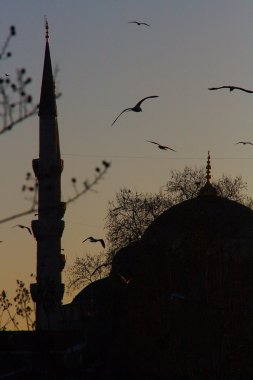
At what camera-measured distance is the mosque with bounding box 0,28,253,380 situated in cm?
3712

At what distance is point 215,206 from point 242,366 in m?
20.5

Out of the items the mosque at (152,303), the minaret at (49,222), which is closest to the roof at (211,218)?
the mosque at (152,303)

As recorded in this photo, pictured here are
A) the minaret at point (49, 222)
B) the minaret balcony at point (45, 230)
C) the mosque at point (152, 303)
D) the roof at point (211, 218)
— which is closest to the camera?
the mosque at point (152, 303)

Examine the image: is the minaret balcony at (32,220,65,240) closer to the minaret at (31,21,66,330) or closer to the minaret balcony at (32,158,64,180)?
the minaret at (31,21,66,330)

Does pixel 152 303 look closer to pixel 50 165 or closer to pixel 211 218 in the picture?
pixel 50 165

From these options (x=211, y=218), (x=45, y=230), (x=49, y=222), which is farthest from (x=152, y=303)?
(x=211, y=218)

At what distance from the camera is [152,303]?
41.3 m

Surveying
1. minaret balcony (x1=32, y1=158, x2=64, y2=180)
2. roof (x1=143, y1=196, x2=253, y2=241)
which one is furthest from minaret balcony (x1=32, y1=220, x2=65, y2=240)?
roof (x1=143, y1=196, x2=253, y2=241)

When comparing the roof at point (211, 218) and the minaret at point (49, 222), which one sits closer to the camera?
the minaret at point (49, 222)

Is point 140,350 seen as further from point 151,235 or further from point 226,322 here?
point 151,235

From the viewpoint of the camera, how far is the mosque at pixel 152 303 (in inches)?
1462

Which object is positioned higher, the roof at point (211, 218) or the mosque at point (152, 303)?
the roof at point (211, 218)

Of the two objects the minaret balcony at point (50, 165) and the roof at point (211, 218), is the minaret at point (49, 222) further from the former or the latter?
the roof at point (211, 218)

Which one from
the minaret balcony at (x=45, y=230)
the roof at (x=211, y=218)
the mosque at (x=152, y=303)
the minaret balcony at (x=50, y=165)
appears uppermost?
the minaret balcony at (x=50, y=165)
